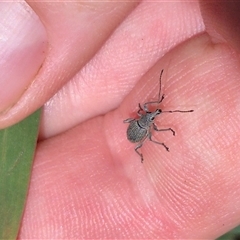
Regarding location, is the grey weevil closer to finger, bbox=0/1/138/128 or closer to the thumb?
finger, bbox=0/1/138/128

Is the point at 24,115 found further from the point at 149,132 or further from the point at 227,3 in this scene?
the point at 227,3

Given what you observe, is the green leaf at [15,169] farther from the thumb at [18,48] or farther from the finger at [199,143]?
the finger at [199,143]

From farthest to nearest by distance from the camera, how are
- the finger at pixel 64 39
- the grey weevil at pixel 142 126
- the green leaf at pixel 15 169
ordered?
the grey weevil at pixel 142 126 → the green leaf at pixel 15 169 → the finger at pixel 64 39

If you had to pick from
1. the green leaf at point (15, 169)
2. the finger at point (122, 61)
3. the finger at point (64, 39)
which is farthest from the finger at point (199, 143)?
the green leaf at point (15, 169)

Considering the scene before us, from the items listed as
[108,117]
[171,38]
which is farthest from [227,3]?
[108,117]

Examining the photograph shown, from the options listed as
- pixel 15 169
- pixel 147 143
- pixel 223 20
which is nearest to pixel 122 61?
pixel 147 143
